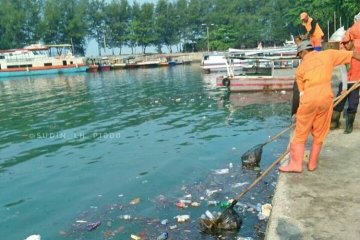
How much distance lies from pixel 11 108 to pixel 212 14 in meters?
78.2

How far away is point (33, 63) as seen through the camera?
64.4 m

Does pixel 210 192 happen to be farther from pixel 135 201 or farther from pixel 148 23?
pixel 148 23

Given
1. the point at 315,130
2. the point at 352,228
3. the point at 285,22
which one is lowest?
the point at 352,228

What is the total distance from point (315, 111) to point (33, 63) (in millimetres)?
65546

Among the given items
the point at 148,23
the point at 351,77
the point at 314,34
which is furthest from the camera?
the point at 148,23

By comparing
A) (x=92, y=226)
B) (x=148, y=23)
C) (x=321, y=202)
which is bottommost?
(x=92, y=226)

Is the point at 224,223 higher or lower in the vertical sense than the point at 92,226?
higher

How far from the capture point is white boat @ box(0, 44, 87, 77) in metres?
62.8

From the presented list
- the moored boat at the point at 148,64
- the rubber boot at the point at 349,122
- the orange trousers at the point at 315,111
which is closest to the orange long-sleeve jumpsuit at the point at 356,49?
the rubber boot at the point at 349,122

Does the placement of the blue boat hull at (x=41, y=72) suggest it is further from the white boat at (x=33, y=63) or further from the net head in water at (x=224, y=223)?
the net head in water at (x=224, y=223)

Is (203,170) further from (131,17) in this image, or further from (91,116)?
(131,17)

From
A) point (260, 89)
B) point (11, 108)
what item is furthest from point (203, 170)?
point (11, 108)

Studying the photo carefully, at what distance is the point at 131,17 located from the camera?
329 ft

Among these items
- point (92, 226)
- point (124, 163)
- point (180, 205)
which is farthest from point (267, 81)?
point (92, 226)
